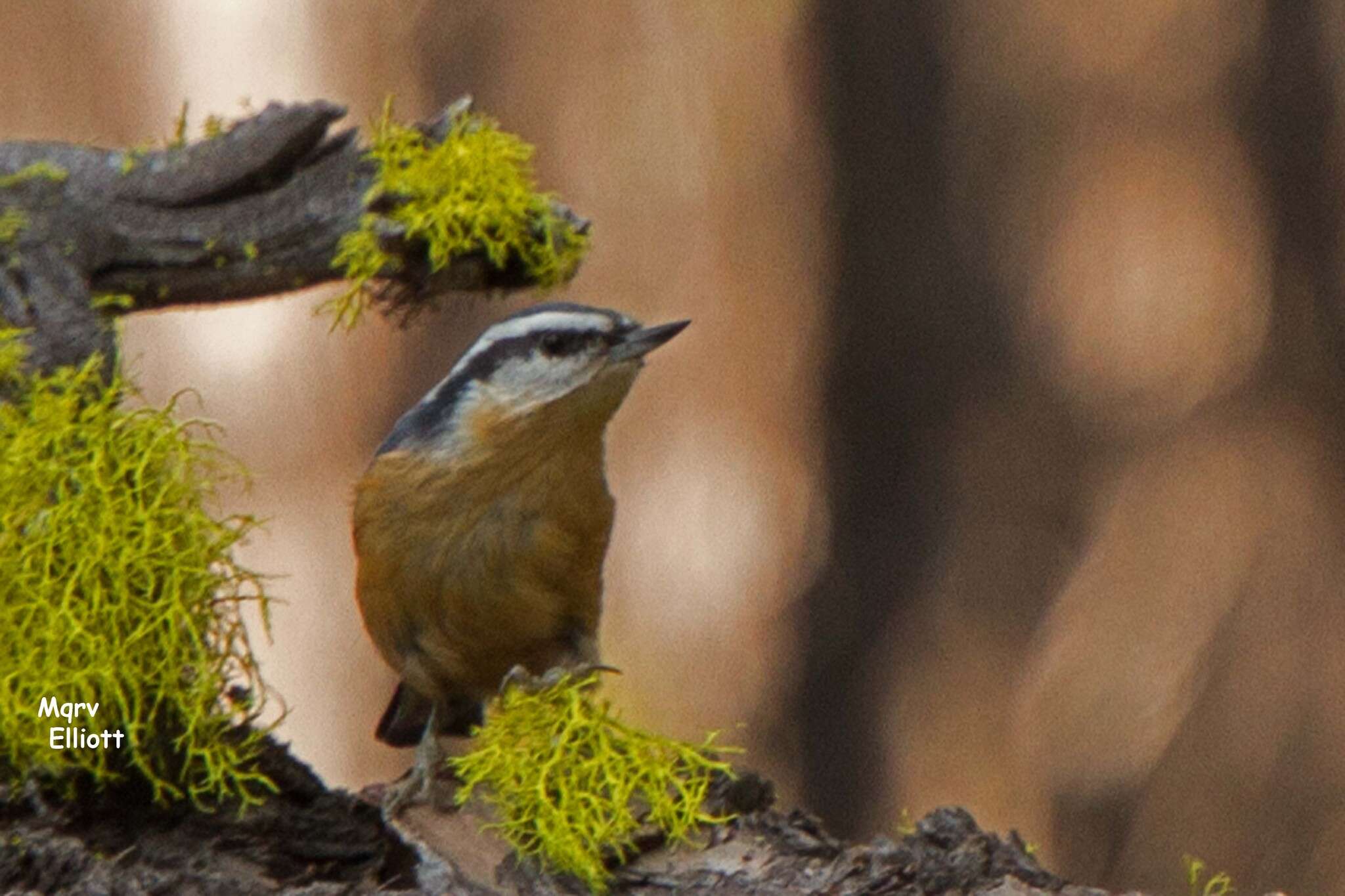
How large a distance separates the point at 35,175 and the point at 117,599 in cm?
77

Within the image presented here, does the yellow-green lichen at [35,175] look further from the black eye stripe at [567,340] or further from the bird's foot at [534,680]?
the bird's foot at [534,680]

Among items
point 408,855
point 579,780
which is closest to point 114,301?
point 408,855

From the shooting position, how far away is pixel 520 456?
8.75ft

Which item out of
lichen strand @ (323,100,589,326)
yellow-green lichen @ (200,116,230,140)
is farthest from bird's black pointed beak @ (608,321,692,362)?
yellow-green lichen @ (200,116,230,140)

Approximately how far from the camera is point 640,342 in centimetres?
259

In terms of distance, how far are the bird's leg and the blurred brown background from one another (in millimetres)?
2275

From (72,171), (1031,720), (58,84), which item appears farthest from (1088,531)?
(58,84)

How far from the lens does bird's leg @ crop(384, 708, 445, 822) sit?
2.41 metres

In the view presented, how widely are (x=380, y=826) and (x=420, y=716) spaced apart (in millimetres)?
510

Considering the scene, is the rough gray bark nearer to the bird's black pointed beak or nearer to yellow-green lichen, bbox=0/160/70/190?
the bird's black pointed beak

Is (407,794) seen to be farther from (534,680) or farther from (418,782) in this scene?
(534,680)

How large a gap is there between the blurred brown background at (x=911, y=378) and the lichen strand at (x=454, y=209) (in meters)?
1.94

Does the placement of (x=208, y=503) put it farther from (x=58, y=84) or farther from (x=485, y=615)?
(x=58, y=84)

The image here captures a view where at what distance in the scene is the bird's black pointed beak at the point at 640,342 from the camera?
257 cm
